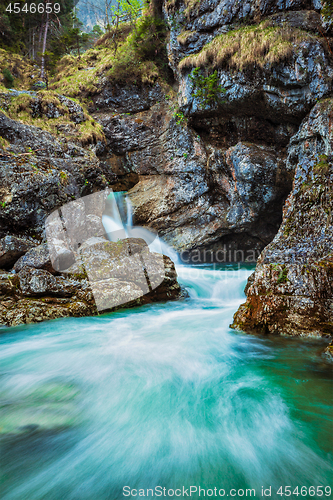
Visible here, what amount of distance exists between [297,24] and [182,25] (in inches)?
210

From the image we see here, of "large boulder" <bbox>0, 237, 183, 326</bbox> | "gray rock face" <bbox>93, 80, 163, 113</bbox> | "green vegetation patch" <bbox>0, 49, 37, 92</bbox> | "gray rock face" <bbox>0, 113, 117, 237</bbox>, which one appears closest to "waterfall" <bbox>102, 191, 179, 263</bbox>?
"gray rock face" <bbox>0, 113, 117, 237</bbox>

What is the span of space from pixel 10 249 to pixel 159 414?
549 centimetres

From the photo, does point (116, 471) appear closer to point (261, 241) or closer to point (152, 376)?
point (152, 376)

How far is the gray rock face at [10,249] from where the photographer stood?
20.1ft

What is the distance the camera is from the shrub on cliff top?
8641 millimetres

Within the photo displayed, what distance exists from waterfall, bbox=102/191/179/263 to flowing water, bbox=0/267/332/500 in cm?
838

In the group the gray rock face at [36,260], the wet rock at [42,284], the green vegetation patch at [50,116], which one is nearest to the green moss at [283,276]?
the wet rock at [42,284]

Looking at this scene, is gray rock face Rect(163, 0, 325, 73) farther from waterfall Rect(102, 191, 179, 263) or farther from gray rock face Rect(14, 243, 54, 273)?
gray rock face Rect(14, 243, 54, 273)

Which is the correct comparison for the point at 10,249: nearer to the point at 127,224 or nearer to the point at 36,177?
the point at 36,177

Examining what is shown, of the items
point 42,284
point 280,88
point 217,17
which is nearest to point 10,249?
point 42,284

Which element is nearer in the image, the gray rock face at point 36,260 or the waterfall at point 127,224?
the gray rock face at point 36,260

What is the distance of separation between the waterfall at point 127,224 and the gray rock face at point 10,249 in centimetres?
603

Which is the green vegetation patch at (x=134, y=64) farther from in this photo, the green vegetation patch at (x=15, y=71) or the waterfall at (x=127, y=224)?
the waterfall at (x=127, y=224)

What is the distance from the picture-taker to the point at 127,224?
13.6 metres
